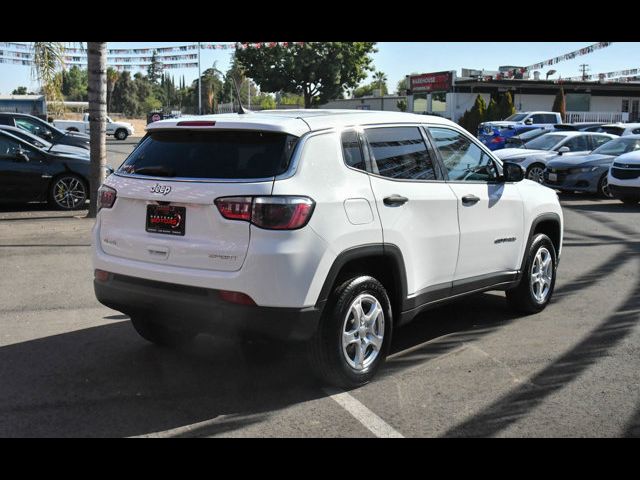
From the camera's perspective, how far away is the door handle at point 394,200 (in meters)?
4.99

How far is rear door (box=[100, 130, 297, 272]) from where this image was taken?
4.40 meters

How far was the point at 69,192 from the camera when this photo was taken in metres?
13.4

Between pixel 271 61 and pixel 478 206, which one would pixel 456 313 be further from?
pixel 271 61

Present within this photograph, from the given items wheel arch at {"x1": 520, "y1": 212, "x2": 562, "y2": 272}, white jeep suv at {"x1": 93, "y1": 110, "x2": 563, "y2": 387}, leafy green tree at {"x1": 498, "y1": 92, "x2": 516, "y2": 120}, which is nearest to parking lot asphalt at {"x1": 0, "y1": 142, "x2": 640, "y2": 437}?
white jeep suv at {"x1": 93, "y1": 110, "x2": 563, "y2": 387}

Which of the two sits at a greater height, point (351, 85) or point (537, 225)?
point (351, 85)

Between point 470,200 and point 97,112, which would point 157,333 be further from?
point 97,112

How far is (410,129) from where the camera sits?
561 centimetres

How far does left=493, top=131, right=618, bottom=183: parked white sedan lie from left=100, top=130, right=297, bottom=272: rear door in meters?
14.6

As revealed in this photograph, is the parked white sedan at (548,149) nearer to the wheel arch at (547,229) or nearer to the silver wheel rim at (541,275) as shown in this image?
the wheel arch at (547,229)

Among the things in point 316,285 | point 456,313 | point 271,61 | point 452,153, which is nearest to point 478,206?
point 452,153

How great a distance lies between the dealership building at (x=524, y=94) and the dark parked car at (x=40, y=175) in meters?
37.4

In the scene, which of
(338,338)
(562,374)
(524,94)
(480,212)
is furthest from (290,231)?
(524,94)

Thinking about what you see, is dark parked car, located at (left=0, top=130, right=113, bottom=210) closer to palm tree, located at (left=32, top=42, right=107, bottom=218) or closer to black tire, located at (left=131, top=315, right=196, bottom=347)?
palm tree, located at (left=32, top=42, right=107, bottom=218)

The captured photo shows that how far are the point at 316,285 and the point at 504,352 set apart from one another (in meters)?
2.08
